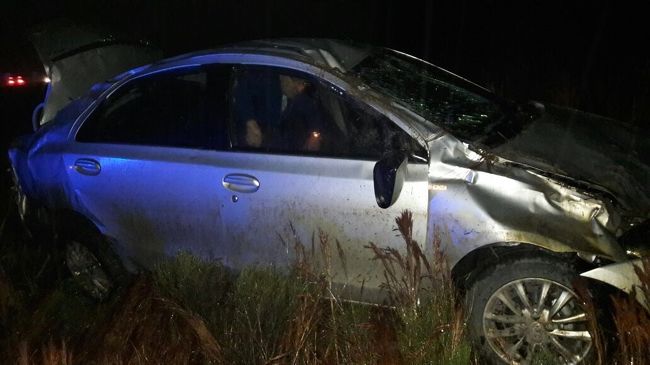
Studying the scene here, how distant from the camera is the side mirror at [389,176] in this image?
332cm

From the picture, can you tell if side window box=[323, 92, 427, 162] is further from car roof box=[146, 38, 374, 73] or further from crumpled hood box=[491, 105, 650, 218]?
crumpled hood box=[491, 105, 650, 218]

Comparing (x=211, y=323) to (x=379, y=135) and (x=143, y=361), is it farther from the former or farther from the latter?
(x=379, y=135)

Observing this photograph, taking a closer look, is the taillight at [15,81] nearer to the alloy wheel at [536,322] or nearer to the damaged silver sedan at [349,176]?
the damaged silver sedan at [349,176]

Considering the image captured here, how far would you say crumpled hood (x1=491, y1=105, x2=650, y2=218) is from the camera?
3388 millimetres

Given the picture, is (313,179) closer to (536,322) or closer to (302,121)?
(302,121)

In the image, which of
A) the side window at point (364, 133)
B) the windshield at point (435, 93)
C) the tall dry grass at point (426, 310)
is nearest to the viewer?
the tall dry grass at point (426, 310)

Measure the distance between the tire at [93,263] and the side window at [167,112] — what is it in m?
0.63

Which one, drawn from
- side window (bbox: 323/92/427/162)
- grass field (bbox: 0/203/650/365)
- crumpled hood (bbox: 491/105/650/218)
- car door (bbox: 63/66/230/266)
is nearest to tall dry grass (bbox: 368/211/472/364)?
grass field (bbox: 0/203/650/365)

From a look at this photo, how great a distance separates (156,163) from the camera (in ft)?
13.6

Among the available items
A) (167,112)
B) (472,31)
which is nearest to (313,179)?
(167,112)

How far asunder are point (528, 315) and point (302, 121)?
1.50 m

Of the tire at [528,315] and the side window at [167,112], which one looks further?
the side window at [167,112]

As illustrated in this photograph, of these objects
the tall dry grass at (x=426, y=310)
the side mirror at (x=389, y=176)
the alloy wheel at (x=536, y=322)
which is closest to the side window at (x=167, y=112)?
the side mirror at (x=389, y=176)

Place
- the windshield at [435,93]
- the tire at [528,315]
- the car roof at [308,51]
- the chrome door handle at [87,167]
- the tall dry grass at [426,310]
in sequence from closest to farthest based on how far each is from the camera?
the tall dry grass at [426,310]
the tire at [528,315]
the windshield at [435,93]
the car roof at [308,51]
the chrome door handle at [87,167]
